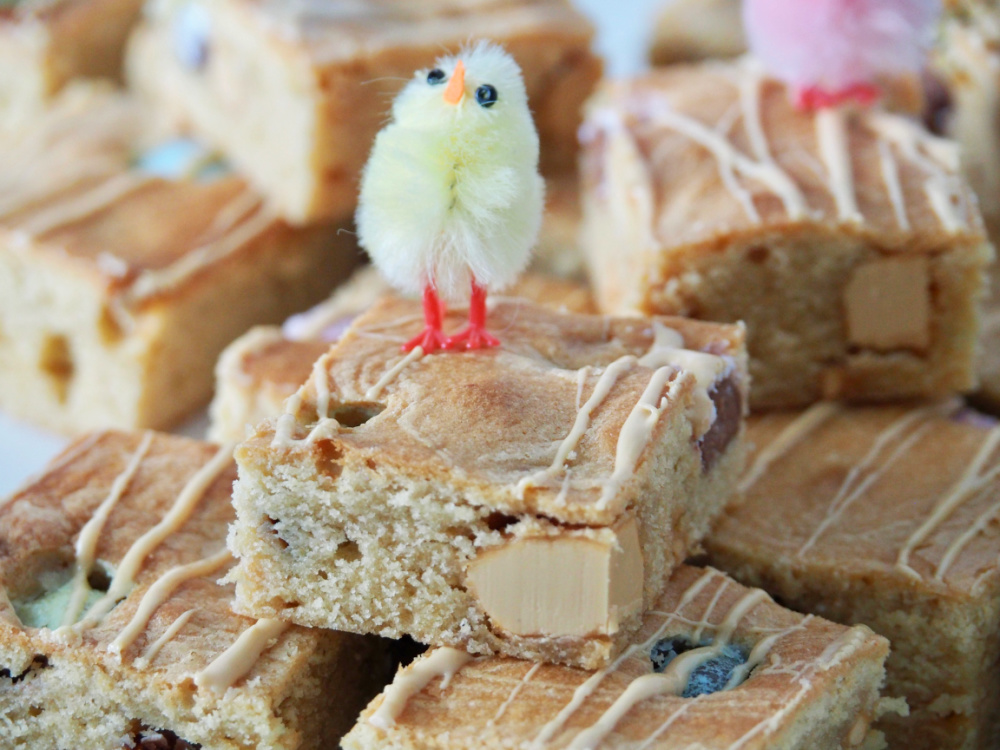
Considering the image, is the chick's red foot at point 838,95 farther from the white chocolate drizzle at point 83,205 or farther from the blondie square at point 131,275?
the white chocolate drizzle at point 83,205

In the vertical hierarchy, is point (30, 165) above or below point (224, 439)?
above

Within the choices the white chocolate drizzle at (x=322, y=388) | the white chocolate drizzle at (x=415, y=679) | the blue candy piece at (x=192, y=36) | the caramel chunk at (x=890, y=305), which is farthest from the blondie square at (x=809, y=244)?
the blue candy piece at (x=192, y=36)

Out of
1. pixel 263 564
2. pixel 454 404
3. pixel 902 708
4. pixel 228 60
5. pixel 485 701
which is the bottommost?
pixel 902 708

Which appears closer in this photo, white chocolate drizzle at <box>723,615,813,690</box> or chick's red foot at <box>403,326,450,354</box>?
white chocolate drizzle at <box>723,615,813,690</box>

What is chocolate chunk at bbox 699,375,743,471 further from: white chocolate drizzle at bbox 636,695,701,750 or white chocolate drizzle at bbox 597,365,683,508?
white chocolate drizzle at bbox 636,695,701,750

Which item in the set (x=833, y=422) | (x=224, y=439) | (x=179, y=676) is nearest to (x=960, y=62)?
(x=833, y=422)

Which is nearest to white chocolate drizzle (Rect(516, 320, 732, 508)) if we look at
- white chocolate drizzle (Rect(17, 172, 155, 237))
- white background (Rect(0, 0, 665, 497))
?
white background (Rect(0, 0, 665, 497))

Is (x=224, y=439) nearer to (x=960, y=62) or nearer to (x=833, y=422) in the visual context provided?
(x=833, y=422)
